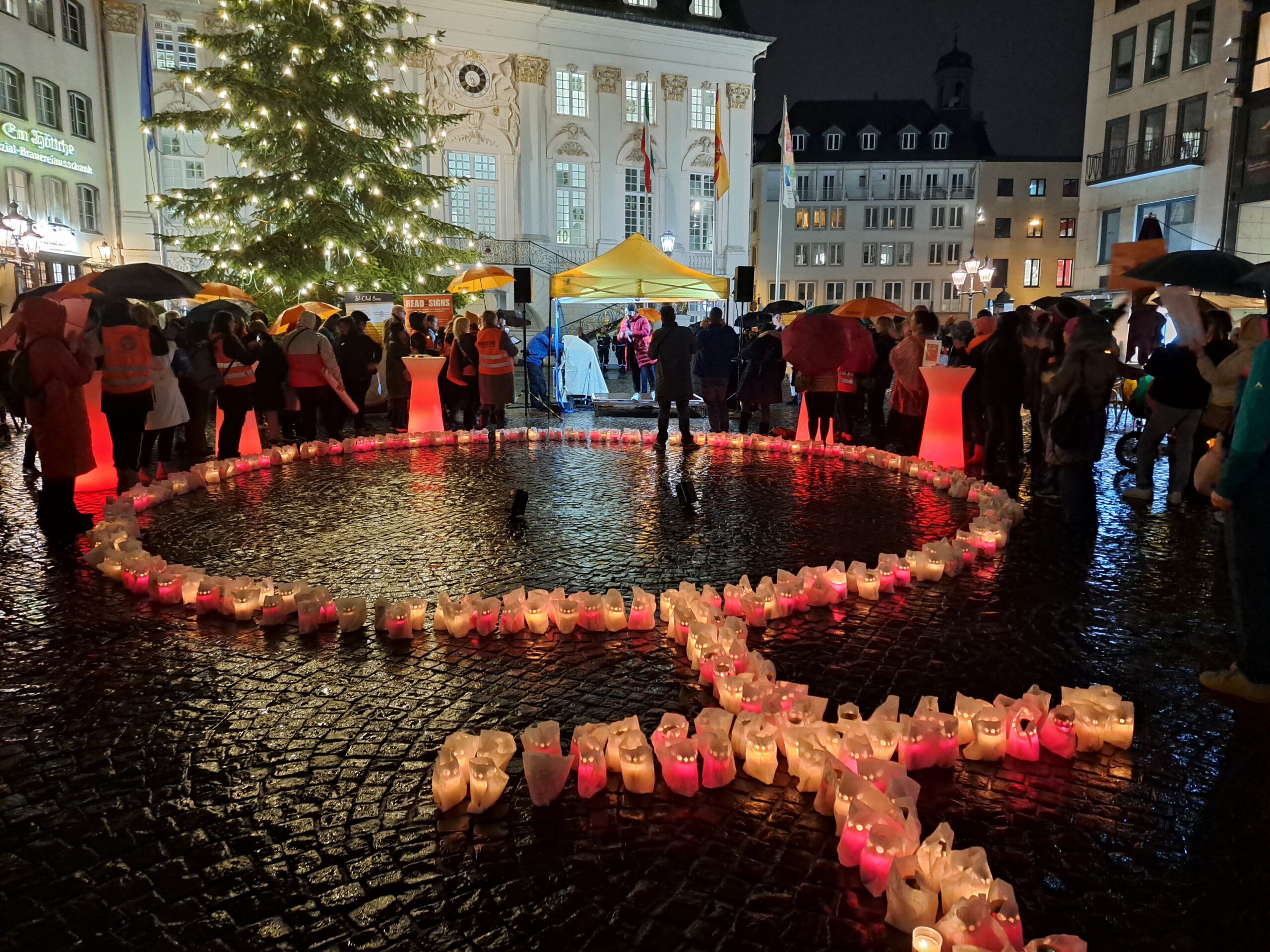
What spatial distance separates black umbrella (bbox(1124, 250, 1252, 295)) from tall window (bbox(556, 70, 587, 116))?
34.0 meters

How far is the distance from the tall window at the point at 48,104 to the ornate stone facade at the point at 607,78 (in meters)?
20.8

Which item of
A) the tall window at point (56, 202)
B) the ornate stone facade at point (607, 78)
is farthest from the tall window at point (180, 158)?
the ornate stone facade at point (607, 78)

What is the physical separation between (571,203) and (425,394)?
2844 cm

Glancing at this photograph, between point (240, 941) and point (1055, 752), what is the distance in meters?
3.20

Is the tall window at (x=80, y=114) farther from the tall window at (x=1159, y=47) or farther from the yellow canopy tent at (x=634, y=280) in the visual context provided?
the tall window at (x=1159, y=47)

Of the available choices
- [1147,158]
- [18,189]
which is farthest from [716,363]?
[1147,158]

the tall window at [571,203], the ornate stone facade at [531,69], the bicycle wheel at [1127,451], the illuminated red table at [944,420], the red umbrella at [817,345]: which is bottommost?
the bicycle wheel at [1127,451]

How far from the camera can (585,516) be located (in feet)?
27.1

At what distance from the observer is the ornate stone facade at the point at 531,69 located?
37.6 meters

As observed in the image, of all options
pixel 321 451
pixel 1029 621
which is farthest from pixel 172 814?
pixel 321 451

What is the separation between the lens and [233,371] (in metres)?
10.9

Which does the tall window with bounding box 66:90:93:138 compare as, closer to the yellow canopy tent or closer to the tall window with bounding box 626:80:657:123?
the tall window with bounding box 626:80:657:123

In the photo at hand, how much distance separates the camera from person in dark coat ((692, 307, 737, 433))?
14.0 m

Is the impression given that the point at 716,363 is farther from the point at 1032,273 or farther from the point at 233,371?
the point at 1032,273
